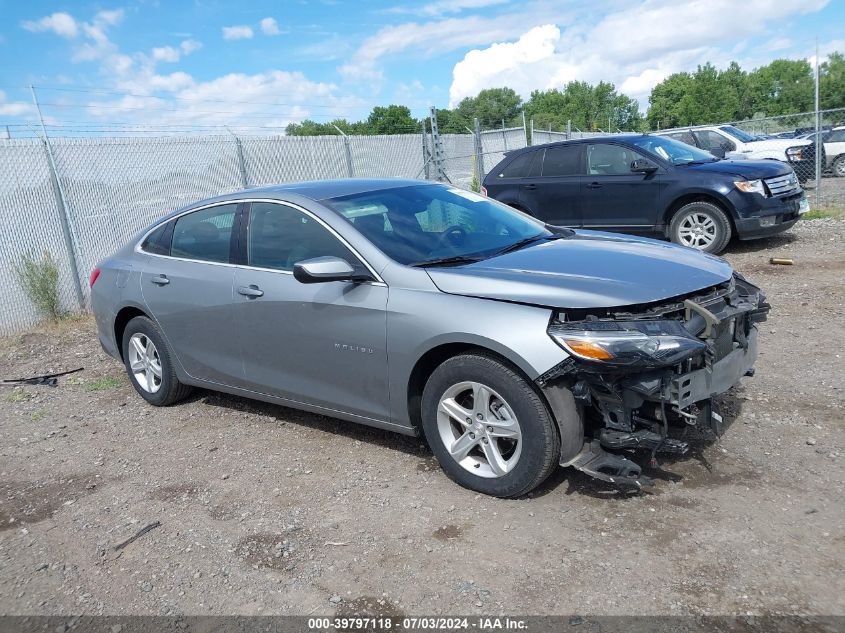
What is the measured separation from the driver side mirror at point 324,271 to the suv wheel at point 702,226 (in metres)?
6.59

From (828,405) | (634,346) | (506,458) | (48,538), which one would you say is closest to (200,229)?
(48,538)

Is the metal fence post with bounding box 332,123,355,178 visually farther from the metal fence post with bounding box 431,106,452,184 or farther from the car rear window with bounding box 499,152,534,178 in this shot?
the car rear window with bounding box 499,152,534,178

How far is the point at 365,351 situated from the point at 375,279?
410mm

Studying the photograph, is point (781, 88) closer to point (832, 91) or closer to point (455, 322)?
point (832, 91)

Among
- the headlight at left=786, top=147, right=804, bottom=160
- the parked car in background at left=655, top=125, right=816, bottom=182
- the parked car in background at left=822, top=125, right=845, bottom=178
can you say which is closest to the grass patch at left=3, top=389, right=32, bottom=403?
the parked car in background at left=655, top=125, right=816, bottom=182

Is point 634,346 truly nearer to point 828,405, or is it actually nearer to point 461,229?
point 461,229

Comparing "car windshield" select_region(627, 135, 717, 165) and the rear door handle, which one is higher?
"car windshield" select_region(627, 135, 717, 165)

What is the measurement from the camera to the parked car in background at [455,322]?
339 cm

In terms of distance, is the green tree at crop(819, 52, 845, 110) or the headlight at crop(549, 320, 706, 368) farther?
the green tree at crop(819, 52, 845, 110)

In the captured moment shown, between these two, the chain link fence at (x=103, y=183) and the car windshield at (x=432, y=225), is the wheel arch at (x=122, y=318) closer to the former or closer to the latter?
the car windshield at (x=432, y=225)

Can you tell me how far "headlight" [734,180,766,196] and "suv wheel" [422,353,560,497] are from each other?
697 cm

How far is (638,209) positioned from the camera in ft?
32.7

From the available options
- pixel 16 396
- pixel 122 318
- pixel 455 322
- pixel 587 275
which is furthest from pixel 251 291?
pixel 16 396

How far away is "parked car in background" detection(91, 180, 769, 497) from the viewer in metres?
3.39
